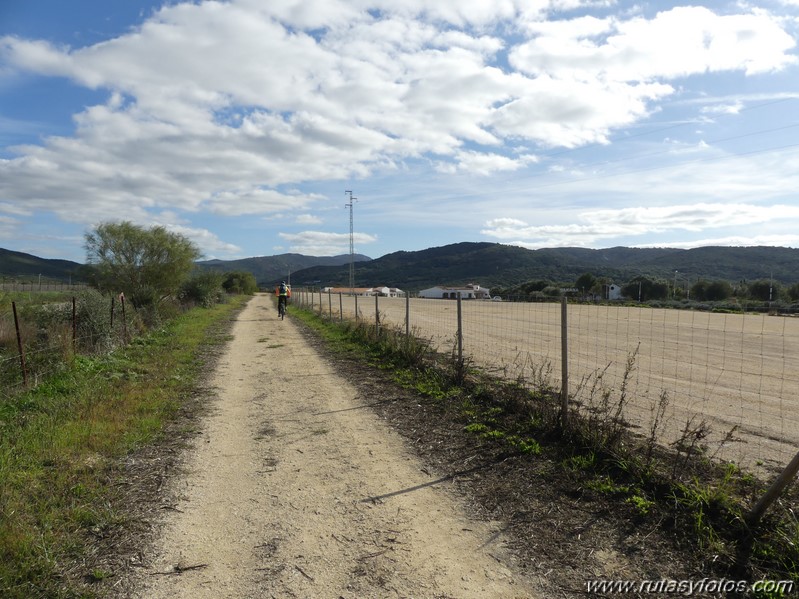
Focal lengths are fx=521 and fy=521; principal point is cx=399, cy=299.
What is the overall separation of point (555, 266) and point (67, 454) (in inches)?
5968

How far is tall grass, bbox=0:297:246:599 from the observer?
3.50m

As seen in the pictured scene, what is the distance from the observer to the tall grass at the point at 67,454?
3.50 m

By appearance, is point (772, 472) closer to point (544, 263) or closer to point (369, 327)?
point (369, 327)

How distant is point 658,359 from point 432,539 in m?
11.8

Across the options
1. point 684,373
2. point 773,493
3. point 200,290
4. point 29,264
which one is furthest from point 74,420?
point 29,264

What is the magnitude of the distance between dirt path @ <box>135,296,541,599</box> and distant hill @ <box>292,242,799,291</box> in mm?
105439

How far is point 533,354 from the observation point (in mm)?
13859

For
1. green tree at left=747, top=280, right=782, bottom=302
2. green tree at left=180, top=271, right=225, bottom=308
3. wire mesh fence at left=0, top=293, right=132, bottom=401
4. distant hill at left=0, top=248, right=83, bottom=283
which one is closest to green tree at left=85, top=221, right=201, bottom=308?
green tree at left=180, top=271, right=225, bottom=308

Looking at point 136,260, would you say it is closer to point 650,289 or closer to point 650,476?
point 650,476

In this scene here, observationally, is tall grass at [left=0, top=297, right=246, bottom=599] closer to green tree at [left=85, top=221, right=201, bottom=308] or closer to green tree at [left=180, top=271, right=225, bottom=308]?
green tree at [left=85, top=221, right=201, bottom=308]

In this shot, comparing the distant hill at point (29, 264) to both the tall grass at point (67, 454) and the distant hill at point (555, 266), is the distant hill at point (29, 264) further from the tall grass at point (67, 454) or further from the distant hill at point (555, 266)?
the tall grass at point (67, 454)

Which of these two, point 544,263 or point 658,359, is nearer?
point 658,359

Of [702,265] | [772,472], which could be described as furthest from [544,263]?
[772,472]

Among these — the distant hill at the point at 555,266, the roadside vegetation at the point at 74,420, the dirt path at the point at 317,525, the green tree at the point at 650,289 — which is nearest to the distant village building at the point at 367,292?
the roadside vegetation at the point at 74,420
